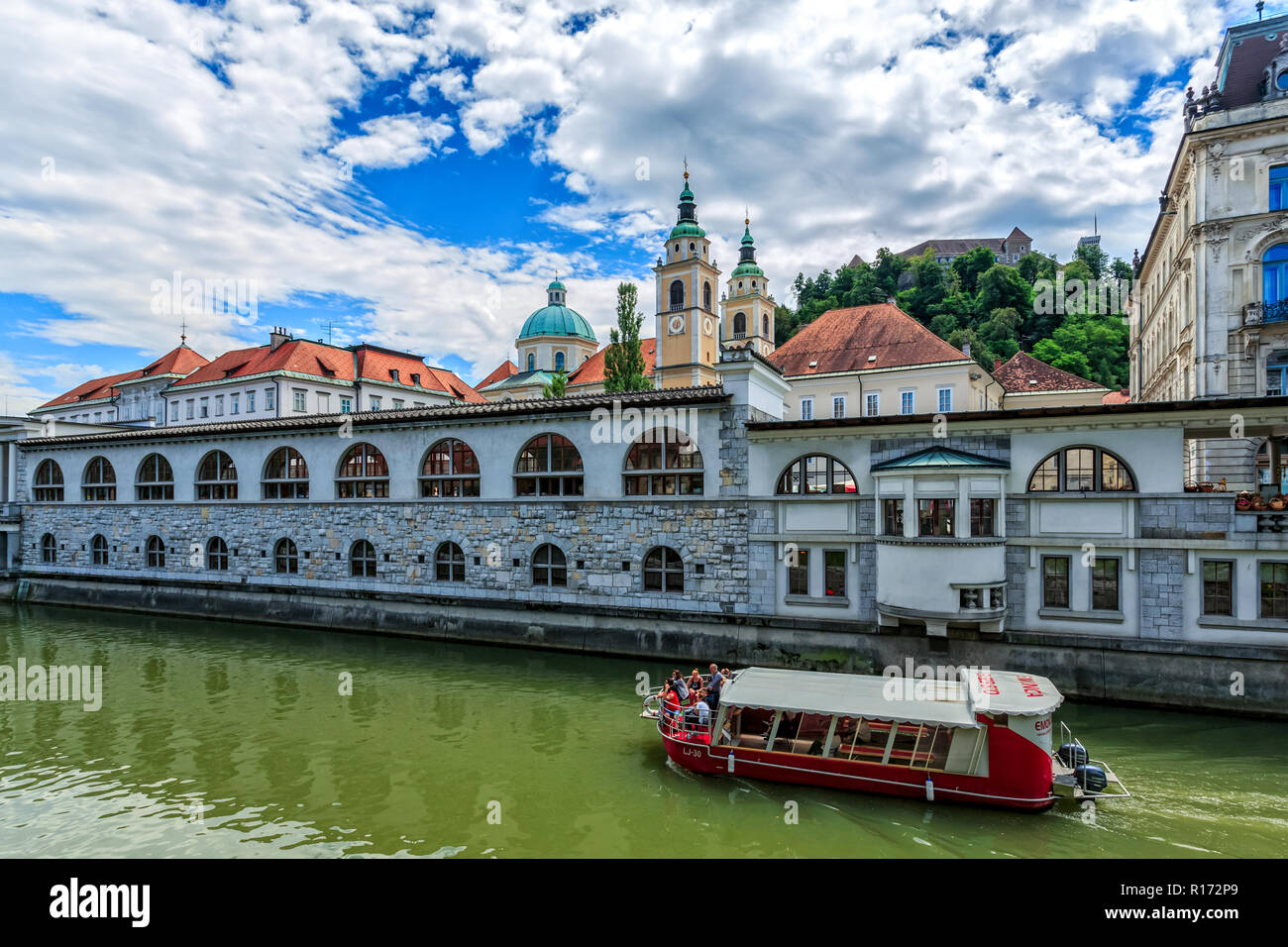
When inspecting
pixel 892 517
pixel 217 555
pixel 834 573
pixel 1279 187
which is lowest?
pixel 217 555

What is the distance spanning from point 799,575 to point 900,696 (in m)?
7.51

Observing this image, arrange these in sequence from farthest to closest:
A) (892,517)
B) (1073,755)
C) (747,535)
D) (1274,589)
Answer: (747,535), (892,517), (1274,589), (1073,755)

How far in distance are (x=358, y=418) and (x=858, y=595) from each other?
65.3ft

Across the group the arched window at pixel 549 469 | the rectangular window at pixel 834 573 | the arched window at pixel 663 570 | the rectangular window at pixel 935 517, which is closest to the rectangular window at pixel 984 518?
the rectangular window at pixel 935 517

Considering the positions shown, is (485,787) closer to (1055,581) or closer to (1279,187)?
(1055,581)

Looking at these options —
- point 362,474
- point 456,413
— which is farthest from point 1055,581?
point 362,474

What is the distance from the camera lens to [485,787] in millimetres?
12492

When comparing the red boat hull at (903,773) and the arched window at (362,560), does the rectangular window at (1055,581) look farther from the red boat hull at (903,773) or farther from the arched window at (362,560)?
the arched window at (362,560)

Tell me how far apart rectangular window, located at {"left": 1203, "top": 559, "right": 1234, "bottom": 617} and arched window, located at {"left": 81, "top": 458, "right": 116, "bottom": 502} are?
141ft

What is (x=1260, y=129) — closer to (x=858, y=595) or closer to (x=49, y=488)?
(x=858, y=595)

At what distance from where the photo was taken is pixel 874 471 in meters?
18.6

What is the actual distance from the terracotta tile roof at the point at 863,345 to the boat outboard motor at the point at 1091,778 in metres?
33.4

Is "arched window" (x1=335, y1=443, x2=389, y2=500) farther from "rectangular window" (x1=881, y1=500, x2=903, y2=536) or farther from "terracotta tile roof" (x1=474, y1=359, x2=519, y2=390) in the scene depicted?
"terracotta tile roof" (x1=474, y1=359, x2=519, y2=390)
